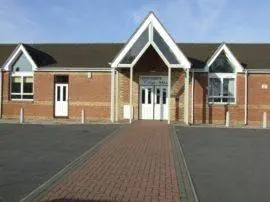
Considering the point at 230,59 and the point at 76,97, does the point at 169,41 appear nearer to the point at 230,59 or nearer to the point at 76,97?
the point at 230,59

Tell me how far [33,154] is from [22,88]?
749 inches

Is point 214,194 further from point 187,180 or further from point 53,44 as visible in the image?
point 53,44

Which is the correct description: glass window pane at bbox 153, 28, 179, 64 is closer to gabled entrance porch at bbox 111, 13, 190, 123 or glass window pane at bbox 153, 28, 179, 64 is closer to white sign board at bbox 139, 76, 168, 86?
gabled entrance porch at bbox 111, 13, 190, 123

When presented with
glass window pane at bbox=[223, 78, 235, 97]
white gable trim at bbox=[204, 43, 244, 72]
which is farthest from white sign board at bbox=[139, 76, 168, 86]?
glass window pane at bbox=[223, 78, 235, 97]

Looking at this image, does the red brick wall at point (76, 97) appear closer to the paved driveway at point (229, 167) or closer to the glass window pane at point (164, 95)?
the glass window pane at point (164, 95)

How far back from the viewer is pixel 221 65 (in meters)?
31.6

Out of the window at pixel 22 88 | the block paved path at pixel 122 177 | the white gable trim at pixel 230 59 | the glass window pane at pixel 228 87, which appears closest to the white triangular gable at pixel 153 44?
the white gable trim at pixel 230 59

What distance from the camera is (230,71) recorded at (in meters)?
31.6

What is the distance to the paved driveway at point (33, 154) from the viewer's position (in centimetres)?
1002

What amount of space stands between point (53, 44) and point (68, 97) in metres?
6.82

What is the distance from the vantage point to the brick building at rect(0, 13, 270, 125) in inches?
1236

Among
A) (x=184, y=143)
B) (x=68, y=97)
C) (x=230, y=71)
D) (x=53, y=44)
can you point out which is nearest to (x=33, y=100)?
(x=68, y=97)

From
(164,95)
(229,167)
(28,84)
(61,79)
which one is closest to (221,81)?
(164,95)

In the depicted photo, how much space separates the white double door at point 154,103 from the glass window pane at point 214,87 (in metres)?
2.80
